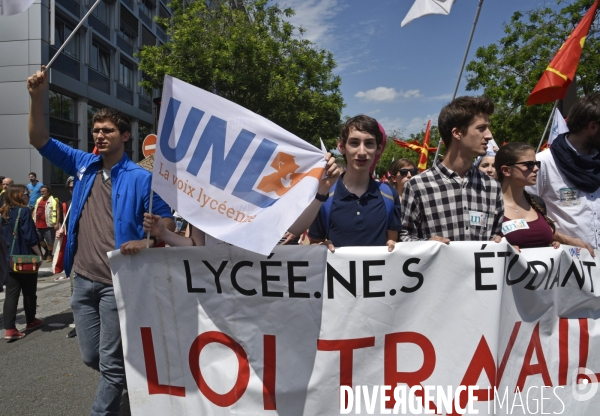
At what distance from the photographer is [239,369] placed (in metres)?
2.64

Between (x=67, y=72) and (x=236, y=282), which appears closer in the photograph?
(x=236, y=282)

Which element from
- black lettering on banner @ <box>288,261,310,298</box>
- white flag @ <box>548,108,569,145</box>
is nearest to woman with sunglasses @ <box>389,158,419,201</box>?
white flag @ <box>548,108,569,145</box>

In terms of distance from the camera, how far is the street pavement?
3621 millimetres

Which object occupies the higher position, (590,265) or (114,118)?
(114,118)

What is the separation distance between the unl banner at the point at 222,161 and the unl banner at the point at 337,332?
1.01 ft

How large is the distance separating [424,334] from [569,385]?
3.19 feet

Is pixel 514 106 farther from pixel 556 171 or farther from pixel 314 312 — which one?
pixel 314 312

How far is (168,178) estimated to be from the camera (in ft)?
8.30

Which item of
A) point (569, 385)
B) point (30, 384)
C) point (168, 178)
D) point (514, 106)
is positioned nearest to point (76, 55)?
point (514, 106)

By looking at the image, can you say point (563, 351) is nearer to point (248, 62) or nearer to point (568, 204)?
point (568, 204)

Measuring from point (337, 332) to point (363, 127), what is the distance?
1162 mm

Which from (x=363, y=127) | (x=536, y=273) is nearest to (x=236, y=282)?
(x=363, y=127)

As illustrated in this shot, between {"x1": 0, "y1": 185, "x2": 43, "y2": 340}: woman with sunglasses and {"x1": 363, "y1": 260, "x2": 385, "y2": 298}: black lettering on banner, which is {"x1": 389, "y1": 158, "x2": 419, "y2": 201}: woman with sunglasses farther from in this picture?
{"x1": 0, "y1": 185, "x2": 43, "y2": 340}: woman with sunglasses

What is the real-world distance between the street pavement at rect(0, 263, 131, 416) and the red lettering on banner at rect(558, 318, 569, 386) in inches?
116
